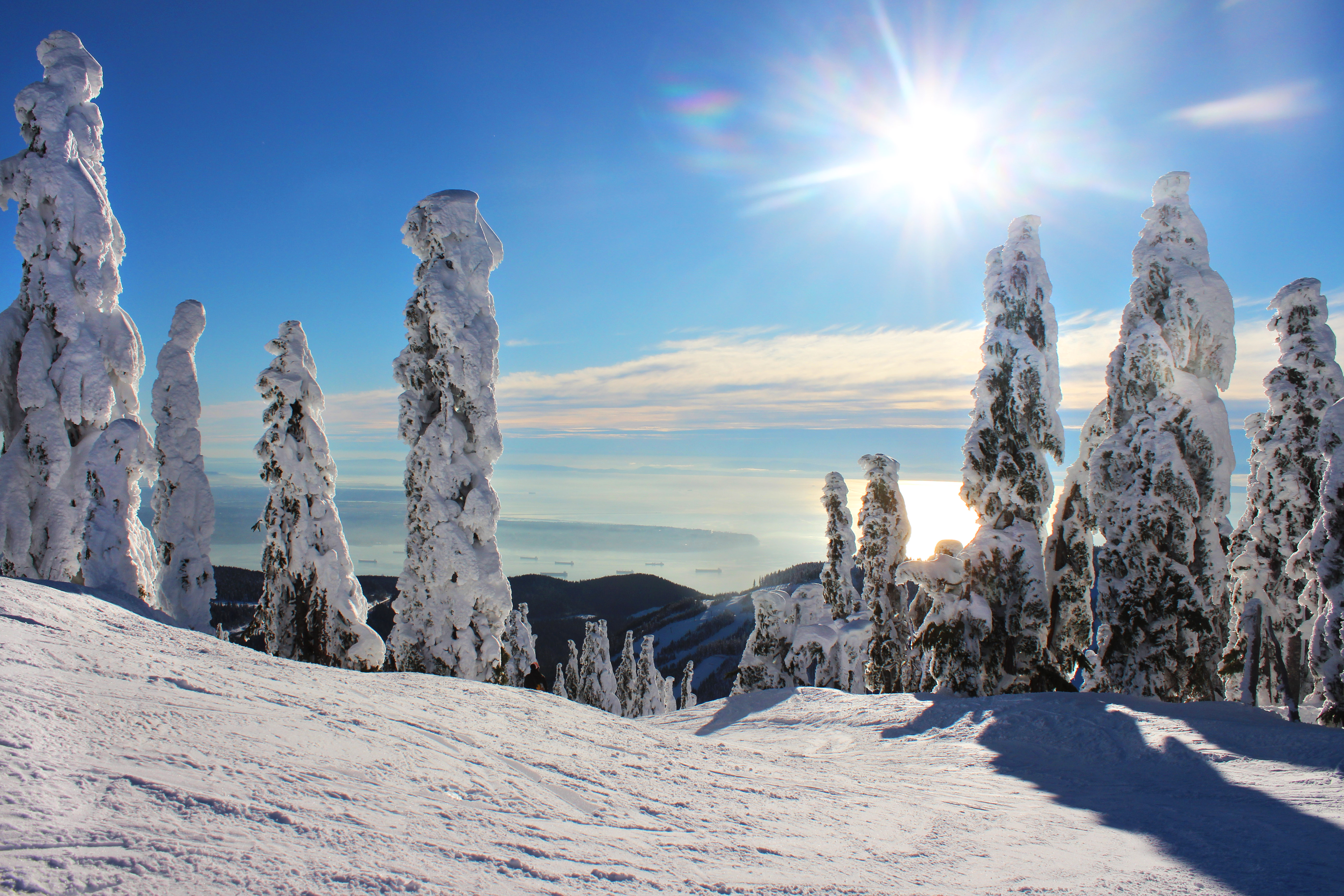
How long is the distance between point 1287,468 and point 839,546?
14295 millimetres

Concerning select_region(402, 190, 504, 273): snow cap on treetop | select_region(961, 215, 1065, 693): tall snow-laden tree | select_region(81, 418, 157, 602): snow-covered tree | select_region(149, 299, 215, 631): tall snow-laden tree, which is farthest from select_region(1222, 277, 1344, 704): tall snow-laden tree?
select_region(149, 299, 215, 631): tall snow-laden tree

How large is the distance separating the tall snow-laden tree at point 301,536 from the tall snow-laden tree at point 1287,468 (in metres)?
20.9

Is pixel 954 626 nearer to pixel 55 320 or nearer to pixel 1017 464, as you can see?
pixel 1017 464

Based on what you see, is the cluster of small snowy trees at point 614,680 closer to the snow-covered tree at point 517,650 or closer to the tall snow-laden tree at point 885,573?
the snow-covered tree at point 517,650

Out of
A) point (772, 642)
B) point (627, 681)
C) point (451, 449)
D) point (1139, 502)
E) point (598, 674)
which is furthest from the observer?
point (627, 681)

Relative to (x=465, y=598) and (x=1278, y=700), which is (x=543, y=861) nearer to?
(x=465, y=598)

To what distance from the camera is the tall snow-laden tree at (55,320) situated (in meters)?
14.1

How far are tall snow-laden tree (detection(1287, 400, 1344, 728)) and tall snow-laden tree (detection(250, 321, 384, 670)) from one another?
1827 centimetres

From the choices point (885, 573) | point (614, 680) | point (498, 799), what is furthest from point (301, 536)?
point (614, 680)

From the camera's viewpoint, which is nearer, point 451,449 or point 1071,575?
point 451,449

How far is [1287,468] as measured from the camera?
666 inches

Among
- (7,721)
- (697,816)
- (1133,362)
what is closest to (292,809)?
(7,721)

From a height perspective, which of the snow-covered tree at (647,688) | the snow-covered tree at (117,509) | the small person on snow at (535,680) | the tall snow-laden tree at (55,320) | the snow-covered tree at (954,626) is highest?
the tall snow-laden tree at (55,320)

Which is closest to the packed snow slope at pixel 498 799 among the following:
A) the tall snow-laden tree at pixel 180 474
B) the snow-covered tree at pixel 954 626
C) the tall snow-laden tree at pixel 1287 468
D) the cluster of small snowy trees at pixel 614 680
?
the snow-covered tree at pixel 954 626
